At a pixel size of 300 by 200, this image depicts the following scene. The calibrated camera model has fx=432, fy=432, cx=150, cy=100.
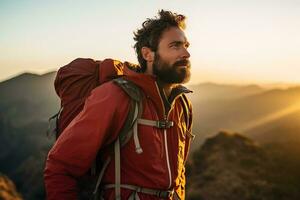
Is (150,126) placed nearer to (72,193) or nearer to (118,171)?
(118,171)

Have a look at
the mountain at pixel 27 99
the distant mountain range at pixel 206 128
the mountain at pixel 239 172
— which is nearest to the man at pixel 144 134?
the distant mountain range at pixel 206 128

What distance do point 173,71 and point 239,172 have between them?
19.4 meters

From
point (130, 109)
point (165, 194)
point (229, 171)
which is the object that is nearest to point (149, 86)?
point (130, 109)

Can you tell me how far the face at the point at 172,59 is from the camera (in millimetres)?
3629

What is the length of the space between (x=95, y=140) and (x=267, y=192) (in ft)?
56.0

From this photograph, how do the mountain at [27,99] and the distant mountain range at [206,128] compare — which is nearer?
the distant mountain range at [206,128]

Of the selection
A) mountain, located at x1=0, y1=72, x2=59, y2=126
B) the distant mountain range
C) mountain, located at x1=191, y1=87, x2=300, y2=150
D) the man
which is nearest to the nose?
the man

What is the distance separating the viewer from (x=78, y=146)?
3062 millimetres

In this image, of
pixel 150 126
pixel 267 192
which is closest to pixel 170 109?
pixel 150 126

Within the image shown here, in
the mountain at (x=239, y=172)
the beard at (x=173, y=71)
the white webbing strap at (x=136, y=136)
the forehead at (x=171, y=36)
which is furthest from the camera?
the mountain at (x=239, y=172)

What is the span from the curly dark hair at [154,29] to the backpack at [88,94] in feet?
1.25

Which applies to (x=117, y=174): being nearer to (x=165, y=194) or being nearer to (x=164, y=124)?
(x=165, y=194)

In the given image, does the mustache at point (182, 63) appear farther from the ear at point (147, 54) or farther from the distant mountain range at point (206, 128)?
the distant mountain range at point (206, 128)

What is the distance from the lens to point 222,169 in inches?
890
